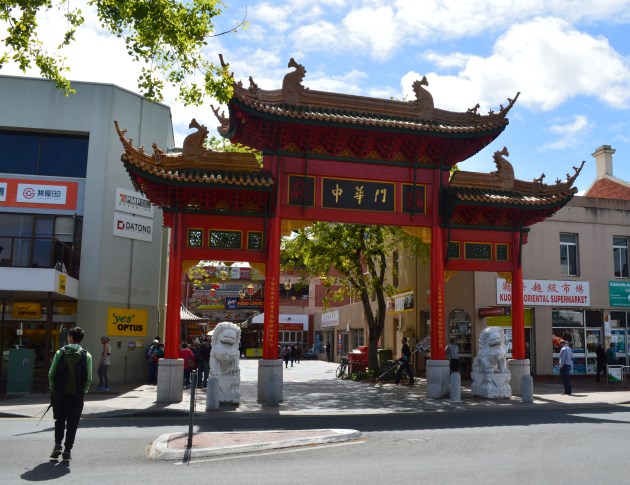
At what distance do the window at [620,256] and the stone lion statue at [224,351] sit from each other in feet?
63.5

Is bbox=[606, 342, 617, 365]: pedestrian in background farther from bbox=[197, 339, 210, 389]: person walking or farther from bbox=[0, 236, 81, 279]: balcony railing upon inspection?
bbox=[0, 236, 81, 279]: balcony railing

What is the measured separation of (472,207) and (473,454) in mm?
10818

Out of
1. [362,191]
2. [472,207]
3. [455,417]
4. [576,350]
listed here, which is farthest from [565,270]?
[455,417]

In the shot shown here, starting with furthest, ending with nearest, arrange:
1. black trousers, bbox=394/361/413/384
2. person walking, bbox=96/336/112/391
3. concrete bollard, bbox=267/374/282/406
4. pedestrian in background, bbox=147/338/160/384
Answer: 1. black trousers, bbox=394/361/413/384
2. pedestrian in background, bbox=147/338/160/384
3. person walking, bbox=96/336/112/391
4. concrete bollard, bbox=267/374/282/406

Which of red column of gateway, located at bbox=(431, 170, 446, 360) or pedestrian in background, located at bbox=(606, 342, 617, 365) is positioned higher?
red column of gateway, located at bbox=(431, 170, 446, 360)

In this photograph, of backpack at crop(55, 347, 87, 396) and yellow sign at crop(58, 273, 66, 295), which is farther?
yellow sign at crop(58, 273, 66, 295)

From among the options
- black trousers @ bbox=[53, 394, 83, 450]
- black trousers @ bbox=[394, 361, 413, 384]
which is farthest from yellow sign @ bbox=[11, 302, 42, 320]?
black trousers @ bbox=[53, 394, 83, 450]

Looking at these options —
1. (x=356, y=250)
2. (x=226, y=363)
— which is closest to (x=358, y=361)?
(x=356, y=250)

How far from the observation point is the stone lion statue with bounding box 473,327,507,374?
1834 centimetres

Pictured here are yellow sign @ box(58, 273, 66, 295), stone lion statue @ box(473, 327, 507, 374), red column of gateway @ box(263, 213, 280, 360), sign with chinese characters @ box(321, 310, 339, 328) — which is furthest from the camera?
sign with chinese characters @ box(321, 310, 339, 328)

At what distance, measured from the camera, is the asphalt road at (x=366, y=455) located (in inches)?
307

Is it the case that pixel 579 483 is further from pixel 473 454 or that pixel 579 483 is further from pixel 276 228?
pixel 276 228

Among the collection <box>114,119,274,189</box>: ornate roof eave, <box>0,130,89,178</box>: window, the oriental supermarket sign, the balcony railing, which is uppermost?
<box>0,130,89,178</box>: window

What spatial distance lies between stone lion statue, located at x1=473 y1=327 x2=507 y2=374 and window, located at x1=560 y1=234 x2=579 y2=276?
10.2m
